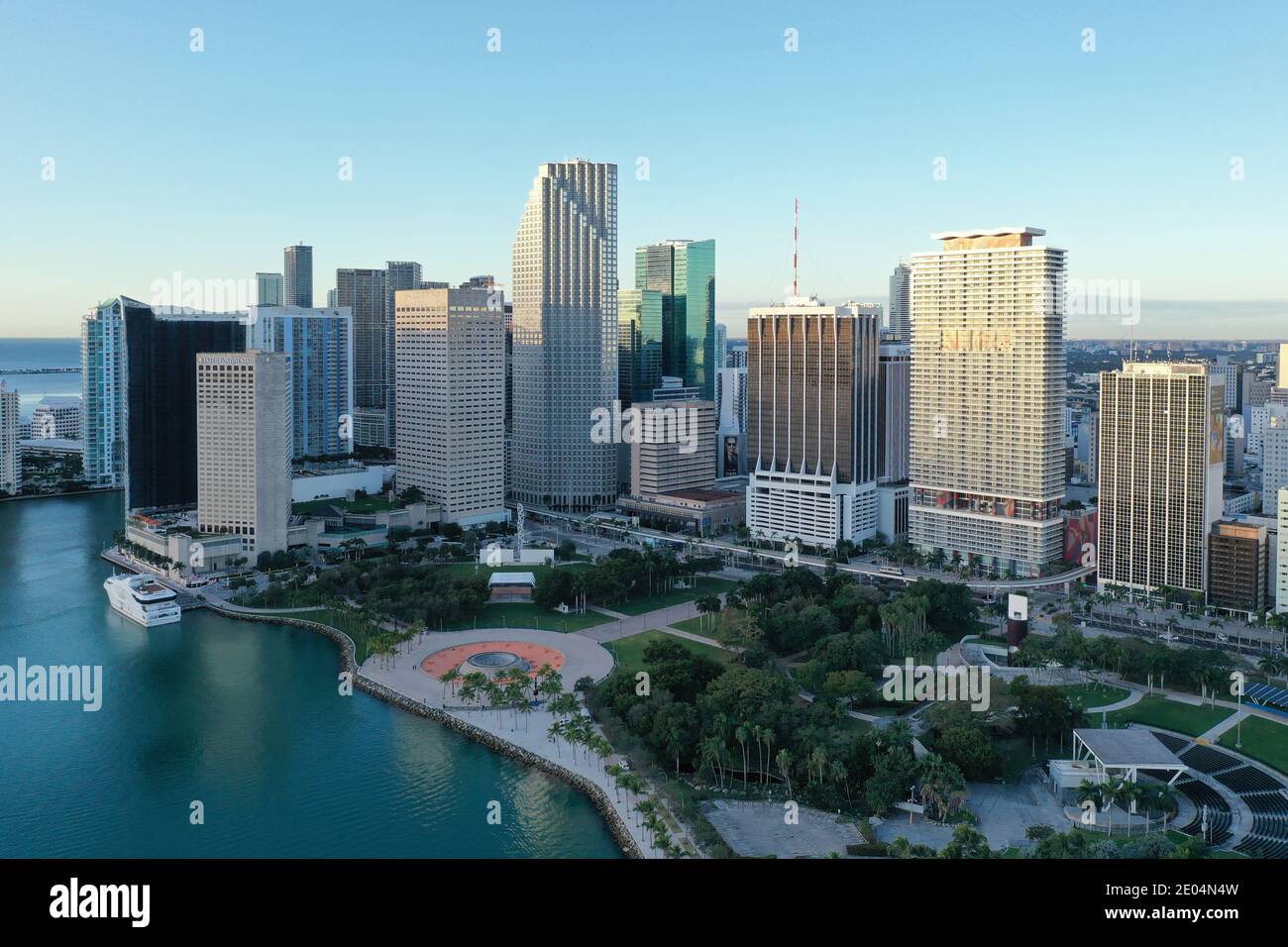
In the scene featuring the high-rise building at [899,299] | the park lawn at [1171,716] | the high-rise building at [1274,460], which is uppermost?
the high-rise building at [899,299]

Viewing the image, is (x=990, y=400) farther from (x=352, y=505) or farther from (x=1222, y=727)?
(x=352, y=505)

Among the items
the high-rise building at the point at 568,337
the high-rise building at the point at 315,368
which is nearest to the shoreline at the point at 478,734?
the high-rise building at the point at 568,337

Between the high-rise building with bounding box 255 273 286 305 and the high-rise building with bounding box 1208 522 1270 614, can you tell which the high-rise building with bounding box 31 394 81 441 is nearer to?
the high-rise building with bounding box 255 273 286 305

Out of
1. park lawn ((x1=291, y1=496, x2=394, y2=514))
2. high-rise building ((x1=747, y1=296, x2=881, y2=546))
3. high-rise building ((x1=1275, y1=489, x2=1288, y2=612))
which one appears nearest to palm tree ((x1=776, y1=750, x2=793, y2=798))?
high-rise building ((x1=1275, y1=489, x2=1288, y2=612))

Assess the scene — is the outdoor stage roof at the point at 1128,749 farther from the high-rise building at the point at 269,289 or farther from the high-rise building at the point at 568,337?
the high-rise building at the point at 269,289

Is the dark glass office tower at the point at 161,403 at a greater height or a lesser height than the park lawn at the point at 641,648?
greater

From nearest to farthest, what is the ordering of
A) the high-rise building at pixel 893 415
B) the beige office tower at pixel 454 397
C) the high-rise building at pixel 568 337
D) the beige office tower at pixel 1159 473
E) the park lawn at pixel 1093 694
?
the park lawn at pixel 1093 694
the beige office tower at pixel 1159 473
the high-rise building at pixel 893 415
the beige office tower at pixel 454 397
the high-rise building at pixel 568 337
